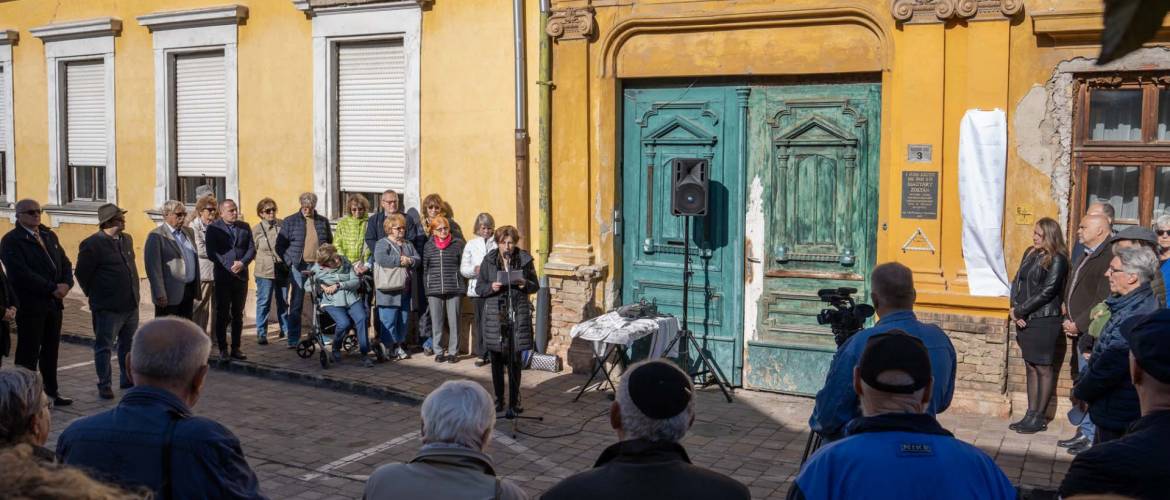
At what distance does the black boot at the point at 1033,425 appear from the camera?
9.25m

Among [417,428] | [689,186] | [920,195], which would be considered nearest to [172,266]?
[417,428]

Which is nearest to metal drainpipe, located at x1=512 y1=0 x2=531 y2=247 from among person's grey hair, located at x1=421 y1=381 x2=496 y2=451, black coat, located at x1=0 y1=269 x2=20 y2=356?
black coat, located at x1=0 y1=269 x2=20 y2=356

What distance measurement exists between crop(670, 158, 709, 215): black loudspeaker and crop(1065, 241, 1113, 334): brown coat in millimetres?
3205

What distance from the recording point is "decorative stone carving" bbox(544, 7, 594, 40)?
11.5 meters

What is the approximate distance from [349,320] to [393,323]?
50cm

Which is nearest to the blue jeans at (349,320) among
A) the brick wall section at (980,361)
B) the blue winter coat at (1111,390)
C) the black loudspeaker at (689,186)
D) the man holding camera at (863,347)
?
the black loudspeaker at (689,186)

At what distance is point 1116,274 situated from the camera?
281 inches

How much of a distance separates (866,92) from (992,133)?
4.06 feet

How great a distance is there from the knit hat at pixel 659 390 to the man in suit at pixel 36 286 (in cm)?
783

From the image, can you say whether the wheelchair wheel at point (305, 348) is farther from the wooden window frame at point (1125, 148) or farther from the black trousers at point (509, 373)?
the wooden window frame at point (1125, 148)

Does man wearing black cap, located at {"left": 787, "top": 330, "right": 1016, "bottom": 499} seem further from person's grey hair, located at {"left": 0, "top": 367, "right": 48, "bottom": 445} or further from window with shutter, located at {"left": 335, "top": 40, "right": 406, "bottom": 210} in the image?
window with shutter, located at {"left": 335, "top": 40, "right": 406, "bottom": 210}

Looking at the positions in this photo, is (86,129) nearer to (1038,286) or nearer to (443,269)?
(443,269)

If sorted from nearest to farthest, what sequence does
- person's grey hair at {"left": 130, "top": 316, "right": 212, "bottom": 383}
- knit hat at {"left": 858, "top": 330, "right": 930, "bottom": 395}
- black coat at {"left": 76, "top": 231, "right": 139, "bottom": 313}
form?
1. knit hat at {"left": 858, "top": 330, "right": 930, "bottom": 395}
2. person's grey hair at {"left": 130, "top": 316, "right": 212, "bottom": 383}
3. black coat at {"left": 76, "top": 231, "right": 139, "bottom": 313}

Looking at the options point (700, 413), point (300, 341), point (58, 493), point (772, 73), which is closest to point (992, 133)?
point (772, 73)
